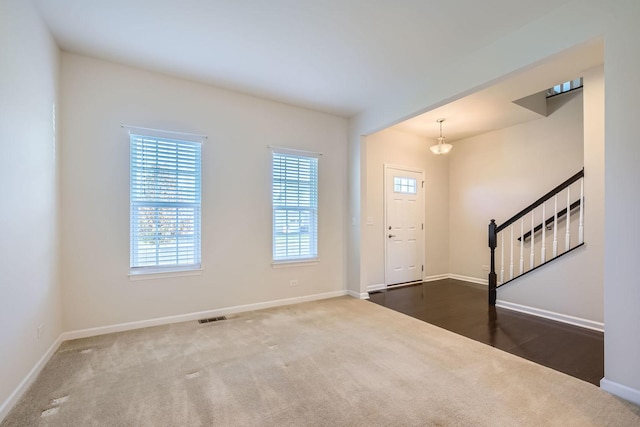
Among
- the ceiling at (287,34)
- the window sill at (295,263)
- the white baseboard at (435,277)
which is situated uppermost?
the ceiling at (287,34)

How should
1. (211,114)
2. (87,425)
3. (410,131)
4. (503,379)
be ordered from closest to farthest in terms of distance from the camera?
(87,425) < (503,379) < (211,114) < (410,131)

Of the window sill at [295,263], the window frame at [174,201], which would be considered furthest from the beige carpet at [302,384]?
the window sill at [295,263]

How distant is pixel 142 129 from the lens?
10.9 feet

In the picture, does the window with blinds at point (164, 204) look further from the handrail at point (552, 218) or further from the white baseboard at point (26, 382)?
the handrail at point (552, 218)

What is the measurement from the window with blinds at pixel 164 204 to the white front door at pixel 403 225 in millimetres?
3362

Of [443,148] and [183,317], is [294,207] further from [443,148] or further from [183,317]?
[443,148]

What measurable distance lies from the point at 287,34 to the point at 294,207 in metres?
2.31

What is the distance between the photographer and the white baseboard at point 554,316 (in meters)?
3.30

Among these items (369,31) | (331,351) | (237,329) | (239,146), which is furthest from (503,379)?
(239,146)

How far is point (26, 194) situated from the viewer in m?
2.23

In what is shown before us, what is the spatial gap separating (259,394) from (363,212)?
3125 millimetres

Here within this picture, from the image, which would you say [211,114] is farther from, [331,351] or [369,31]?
[331,351]

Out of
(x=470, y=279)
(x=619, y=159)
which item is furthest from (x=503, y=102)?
(x=470, y=279)

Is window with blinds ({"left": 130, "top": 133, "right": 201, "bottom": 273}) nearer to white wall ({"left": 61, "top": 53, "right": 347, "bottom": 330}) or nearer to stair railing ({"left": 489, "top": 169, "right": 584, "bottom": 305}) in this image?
white wall ({"left": 61, "top": 53, "right": 347, "bottom": 330})
